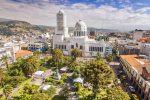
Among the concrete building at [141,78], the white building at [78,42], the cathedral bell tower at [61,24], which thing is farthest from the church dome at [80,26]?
the concrete building at [141,78]

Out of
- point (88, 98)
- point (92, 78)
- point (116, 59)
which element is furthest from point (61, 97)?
point (116, 59)

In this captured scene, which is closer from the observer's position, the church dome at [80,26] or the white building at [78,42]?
the white building at [78,42]

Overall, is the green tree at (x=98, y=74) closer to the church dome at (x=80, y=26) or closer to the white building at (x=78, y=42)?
the white building at (x=78, y=42)

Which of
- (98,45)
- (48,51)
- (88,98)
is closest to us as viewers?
(88,98)

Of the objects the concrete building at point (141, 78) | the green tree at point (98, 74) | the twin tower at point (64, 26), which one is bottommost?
the concrete building at point (141, 78)

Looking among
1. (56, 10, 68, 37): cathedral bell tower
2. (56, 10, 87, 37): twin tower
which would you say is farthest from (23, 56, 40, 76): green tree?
(56, 10, 87, 37): twin tower

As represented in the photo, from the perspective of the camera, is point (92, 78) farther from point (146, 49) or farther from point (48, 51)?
point (48, 51)

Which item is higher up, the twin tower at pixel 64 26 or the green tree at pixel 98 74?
the twin tower at pixel 64 26

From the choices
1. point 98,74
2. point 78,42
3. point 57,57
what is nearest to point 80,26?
point 78,42

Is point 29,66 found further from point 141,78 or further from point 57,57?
point 141,78
